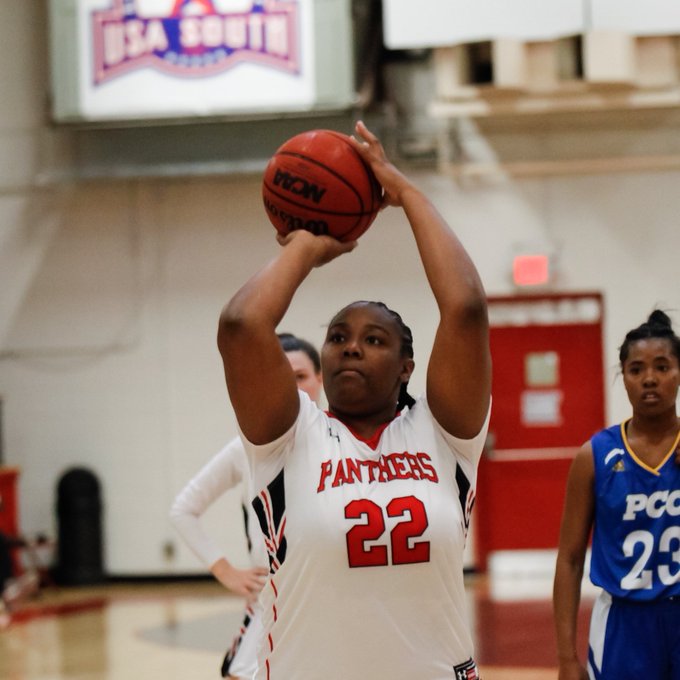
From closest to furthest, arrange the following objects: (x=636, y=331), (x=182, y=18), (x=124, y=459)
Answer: (x=636, y=331) < (x=182, y=18) < (x=124, y=459)

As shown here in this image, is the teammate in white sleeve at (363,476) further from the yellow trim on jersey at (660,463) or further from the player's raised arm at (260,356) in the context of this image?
the yellow trim on jersey at (660,463)

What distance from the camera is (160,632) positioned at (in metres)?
9.32

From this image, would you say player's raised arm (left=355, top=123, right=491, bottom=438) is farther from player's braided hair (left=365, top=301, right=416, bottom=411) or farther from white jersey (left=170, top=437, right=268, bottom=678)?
white jersey (left=170, top=437, right=268, bottom=678)

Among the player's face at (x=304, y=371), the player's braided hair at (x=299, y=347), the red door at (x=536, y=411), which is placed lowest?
the red door at (x=536, y=411)

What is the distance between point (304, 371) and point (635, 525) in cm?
138

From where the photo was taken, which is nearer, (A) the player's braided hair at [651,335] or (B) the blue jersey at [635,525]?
(B) the blue jersey at [635,525]

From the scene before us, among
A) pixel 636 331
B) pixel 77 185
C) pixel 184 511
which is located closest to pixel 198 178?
pixel 77 185

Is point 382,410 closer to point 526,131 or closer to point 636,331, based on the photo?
point 636,331

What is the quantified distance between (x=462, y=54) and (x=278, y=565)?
829cm

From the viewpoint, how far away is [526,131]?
11.3 metres

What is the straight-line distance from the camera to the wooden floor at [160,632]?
7875mm

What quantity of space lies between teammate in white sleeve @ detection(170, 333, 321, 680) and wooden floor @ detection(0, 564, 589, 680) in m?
3.04

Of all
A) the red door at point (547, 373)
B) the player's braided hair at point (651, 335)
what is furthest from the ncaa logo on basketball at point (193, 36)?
the player's braided hair at point (651, 335)

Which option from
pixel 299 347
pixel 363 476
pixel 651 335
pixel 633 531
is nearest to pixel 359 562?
pixel 363 476
